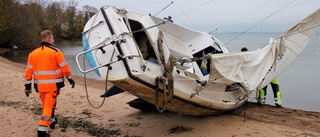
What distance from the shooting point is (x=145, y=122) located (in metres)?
6.22

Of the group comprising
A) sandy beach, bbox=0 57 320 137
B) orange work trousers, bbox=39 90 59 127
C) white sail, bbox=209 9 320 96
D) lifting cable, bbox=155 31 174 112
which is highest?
white sail, bbox=209 9 320 96

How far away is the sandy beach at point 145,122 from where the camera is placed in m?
5.55

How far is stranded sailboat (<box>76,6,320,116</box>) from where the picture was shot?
4.31m

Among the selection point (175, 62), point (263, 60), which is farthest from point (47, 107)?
point (263, 60)

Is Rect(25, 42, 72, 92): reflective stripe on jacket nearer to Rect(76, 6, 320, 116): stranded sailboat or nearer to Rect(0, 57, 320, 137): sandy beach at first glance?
Rect(76, 6, 320, 116): stranded sailboat

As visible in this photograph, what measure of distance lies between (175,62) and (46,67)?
2073mm

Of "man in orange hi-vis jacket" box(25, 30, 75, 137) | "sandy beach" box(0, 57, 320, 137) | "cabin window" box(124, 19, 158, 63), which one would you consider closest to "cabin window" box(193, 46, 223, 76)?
"sandy beach" box(0, 57, 320, 137)

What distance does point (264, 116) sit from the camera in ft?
23.2

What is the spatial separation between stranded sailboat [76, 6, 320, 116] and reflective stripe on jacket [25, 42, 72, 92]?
430 mm

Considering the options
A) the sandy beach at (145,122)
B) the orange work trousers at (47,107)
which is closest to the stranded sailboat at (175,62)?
the sandy beach at (145,122)

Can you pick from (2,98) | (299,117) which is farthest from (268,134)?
(2,98)

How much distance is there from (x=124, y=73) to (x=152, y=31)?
1.28 m

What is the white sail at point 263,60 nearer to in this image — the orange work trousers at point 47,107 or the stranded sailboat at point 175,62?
the stranded sailboat at point 175,62

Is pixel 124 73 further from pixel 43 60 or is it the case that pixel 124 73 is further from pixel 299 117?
pixel 299 117
